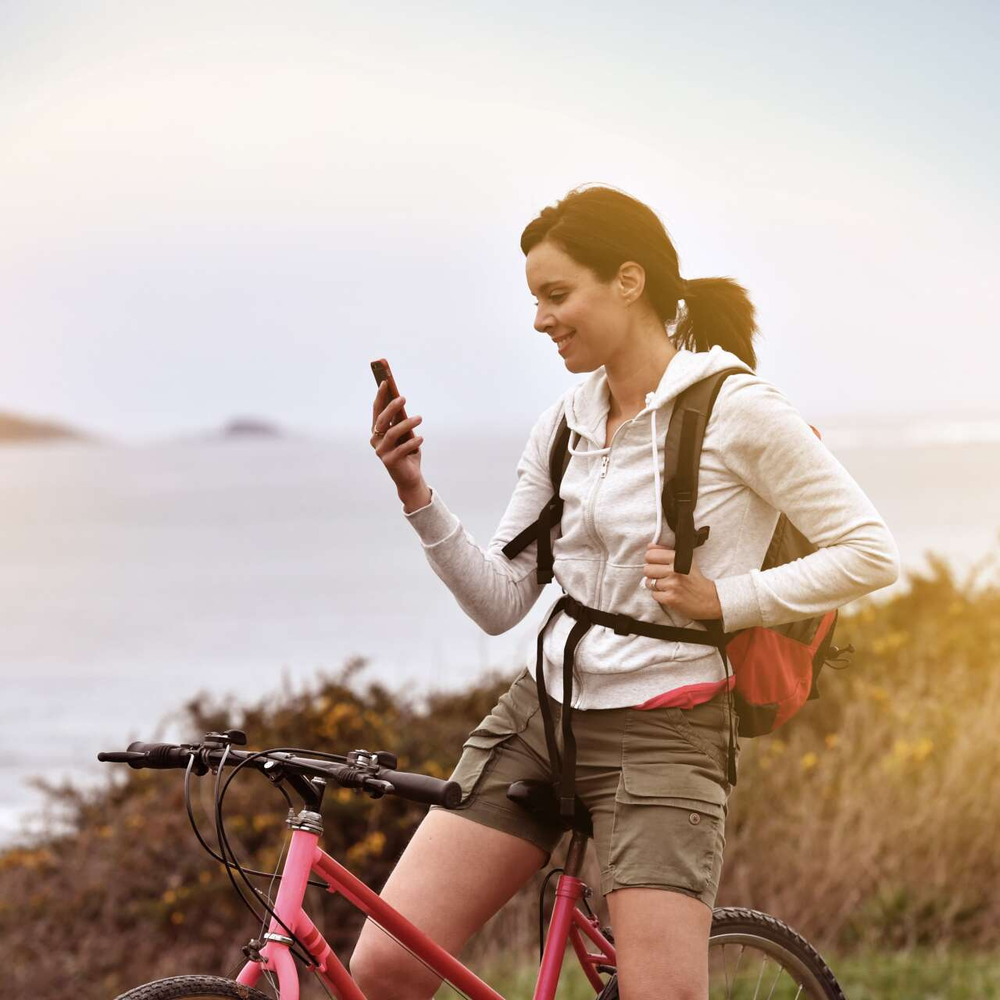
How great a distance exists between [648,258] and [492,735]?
110cm

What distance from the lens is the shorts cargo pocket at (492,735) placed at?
9.77ft

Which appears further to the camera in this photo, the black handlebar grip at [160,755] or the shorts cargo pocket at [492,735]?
the shorts cargo pocket at [492,735]

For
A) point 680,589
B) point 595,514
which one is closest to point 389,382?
point 595,514

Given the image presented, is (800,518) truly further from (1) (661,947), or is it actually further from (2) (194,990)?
(2) (194,990)

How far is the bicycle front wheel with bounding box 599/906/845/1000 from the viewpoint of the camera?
3.29 m

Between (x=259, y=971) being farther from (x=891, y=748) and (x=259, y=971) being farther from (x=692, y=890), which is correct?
(x=891, y=748)

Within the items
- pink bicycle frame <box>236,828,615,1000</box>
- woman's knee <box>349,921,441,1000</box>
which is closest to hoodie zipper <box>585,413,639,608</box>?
pink bicycle frame <box>236,828,615,1000</box>

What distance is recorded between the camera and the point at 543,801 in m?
2.91

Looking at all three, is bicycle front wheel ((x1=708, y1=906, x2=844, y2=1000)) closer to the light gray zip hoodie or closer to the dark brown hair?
the light gray zip hoodie

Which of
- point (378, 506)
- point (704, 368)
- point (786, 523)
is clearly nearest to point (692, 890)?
point (786, 523)

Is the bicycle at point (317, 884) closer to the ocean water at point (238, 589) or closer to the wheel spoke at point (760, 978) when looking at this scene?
the wheel spoke at point (760, 978)

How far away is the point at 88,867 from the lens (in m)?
6.80

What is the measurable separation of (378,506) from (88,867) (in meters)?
26.2

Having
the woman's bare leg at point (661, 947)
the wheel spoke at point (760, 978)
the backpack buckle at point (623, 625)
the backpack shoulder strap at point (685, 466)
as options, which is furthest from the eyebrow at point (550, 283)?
the wheel spoke at point (760, 978)
